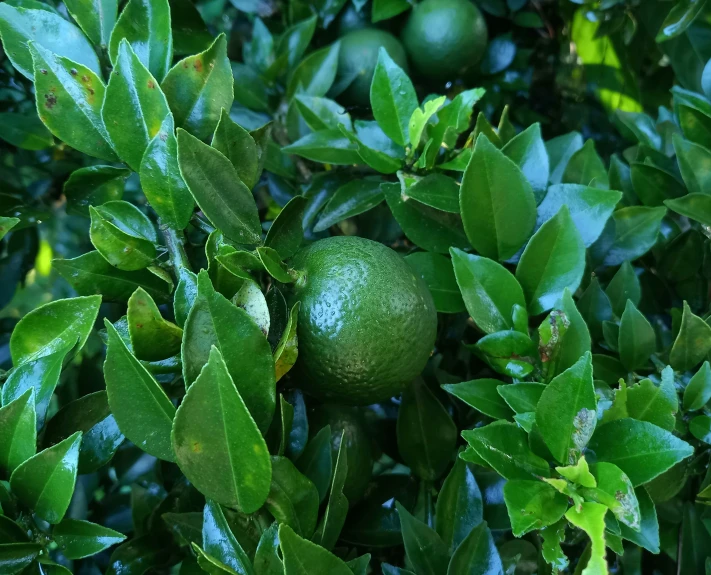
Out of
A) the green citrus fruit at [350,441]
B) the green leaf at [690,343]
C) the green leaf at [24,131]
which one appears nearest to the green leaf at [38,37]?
the green leaf at [24,131]

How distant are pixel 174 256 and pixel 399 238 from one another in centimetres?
43

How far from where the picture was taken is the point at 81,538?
496mm

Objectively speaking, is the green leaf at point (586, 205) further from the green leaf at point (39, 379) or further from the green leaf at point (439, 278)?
the green leaf at point (39, 379)


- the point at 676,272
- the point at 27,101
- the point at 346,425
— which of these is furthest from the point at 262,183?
the point at 676,272

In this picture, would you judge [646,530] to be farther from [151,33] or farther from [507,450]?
[151,33]

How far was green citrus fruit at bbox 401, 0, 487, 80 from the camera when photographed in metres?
1.04

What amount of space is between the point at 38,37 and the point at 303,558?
56 cm

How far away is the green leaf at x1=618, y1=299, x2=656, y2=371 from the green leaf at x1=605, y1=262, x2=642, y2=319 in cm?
8

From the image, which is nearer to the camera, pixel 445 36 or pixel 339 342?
pixel 339 342

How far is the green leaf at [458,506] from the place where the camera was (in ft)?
2.01

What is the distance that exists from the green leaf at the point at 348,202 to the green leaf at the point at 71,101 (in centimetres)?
25

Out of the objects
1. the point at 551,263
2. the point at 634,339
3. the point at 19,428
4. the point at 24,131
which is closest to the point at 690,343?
the point at 634,339

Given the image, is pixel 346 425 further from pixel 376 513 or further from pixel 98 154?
pixel 98 154

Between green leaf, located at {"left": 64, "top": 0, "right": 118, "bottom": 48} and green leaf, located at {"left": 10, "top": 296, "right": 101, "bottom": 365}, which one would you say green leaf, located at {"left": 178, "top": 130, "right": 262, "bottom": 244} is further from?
green leaf, located at {"left": 64, "top": 0, "right": 118, "bottom": 48}
